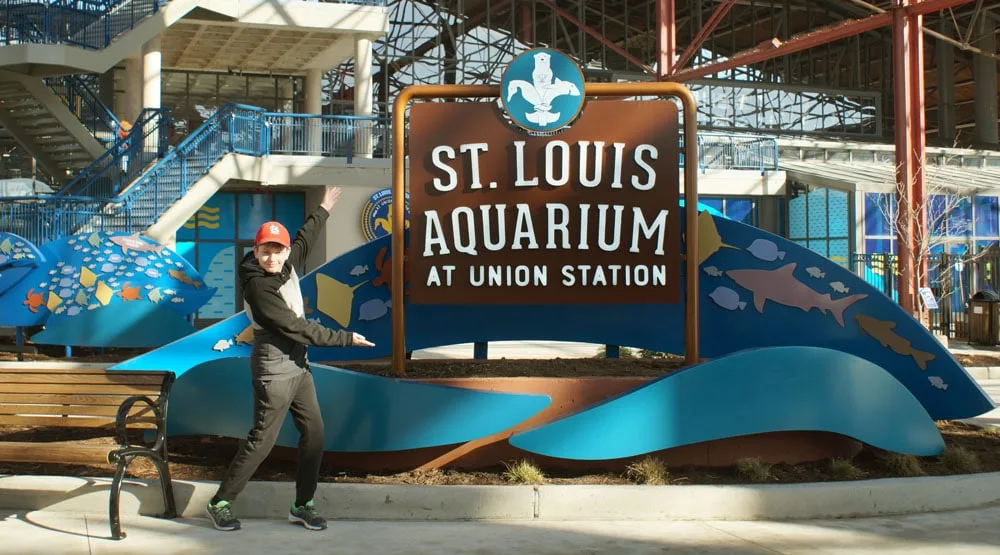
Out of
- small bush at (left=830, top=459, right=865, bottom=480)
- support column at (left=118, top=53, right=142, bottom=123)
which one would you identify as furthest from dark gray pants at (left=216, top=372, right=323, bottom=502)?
support column at (left=118, top=53, right=142, bottom=123)

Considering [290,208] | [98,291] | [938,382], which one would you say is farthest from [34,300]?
[290,208]

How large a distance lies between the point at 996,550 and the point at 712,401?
6.52 ft

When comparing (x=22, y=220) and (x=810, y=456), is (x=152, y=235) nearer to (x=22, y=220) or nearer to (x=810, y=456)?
(x=22, y=220)

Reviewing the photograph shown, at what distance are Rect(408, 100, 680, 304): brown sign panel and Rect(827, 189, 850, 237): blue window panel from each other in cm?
2453

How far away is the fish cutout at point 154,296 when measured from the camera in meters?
14.8

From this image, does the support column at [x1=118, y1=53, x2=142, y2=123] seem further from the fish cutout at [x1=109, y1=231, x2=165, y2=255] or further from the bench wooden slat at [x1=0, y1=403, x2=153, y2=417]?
the bench wooden slat at [x1=0, y1=403, x2=153, y2=417]

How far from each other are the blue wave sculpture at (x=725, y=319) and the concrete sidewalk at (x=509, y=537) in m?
2.10

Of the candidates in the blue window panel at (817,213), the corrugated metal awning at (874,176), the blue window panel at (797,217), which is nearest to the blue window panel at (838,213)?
the blue window panel at (817,213)

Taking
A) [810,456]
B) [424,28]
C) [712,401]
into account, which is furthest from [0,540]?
[424,28]

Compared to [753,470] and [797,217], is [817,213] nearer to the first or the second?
[797,217]

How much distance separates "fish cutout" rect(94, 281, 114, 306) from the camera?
14602 millimetres

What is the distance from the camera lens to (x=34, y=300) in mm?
15070

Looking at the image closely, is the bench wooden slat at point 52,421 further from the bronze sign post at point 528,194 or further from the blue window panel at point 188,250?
the blue window panel at point 188,250

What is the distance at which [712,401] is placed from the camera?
7180 mm
